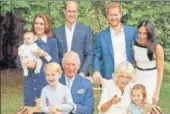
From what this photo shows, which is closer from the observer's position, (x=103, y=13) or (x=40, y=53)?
(x=40, y=53)

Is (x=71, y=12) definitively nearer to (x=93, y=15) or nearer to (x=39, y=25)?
(x=39, y=25)

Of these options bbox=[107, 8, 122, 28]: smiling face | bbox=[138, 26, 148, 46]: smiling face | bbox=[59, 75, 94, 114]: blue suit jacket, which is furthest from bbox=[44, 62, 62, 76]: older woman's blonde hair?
bbox=[138, 26, 148, 46]: smiling face

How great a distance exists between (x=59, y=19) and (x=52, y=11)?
15cm

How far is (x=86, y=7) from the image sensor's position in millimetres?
4129

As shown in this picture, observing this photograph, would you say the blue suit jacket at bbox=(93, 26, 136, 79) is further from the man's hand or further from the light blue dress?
the light blue dress

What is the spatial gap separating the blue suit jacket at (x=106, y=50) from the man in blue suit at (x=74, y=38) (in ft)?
0.19

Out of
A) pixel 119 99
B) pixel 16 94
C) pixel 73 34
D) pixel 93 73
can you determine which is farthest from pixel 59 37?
pixel 16 94

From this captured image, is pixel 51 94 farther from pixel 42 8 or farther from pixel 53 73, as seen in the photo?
pixel 42 8

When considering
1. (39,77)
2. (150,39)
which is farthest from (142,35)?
(39,77)

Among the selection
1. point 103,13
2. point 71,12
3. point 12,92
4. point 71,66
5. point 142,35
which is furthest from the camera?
point 12,92

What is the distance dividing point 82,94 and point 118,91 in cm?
24

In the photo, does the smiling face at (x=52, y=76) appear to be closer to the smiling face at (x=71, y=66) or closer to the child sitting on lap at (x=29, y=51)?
the smiling face at (x=71, y=66)

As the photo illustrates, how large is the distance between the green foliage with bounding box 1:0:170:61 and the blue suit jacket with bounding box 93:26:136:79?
12 centimetres

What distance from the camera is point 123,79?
373cm
